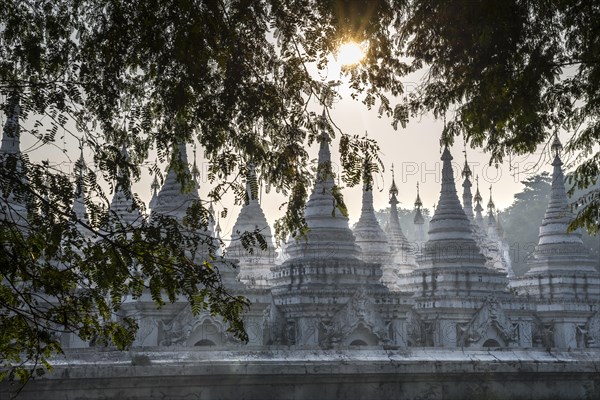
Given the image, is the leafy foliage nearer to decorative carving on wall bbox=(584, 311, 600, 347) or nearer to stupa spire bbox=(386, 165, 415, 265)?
decorative carving on wall bbox=(584, 311, 600, 347)

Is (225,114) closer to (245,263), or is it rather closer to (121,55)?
(121,55)

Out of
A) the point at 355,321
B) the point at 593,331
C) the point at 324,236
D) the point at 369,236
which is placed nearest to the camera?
the point at 355,321

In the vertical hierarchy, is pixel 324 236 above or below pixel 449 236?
below

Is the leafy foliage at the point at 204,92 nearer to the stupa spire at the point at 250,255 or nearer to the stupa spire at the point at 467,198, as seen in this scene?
the stupa spire at the point at 250,255

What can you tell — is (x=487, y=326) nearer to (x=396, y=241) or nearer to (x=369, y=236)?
(x=369, y=236)

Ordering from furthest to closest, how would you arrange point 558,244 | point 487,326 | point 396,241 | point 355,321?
point 396,241
point 558,244
point 487,326
point 355,321

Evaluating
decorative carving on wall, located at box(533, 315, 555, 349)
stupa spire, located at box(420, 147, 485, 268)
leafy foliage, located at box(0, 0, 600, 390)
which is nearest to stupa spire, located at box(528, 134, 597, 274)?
decorative carving on wall, located at box(533, 315, 555, 349)

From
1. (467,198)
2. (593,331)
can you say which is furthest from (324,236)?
(467,198)

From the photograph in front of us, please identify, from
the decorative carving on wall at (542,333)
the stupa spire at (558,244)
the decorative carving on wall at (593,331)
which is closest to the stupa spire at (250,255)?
the decorative carving on wall at (542,333)

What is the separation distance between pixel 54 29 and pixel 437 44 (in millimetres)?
3985

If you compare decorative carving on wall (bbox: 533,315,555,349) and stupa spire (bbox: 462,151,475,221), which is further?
stupa spire (bbox: 462,151,475,221)

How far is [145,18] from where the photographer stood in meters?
7.54

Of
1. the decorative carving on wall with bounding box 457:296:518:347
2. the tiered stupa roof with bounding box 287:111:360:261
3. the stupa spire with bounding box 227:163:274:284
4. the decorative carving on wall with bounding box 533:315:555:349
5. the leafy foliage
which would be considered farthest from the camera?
the stupa spire with bounding box 227:163:274:284

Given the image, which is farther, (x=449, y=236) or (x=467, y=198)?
(x=467, y=198)
